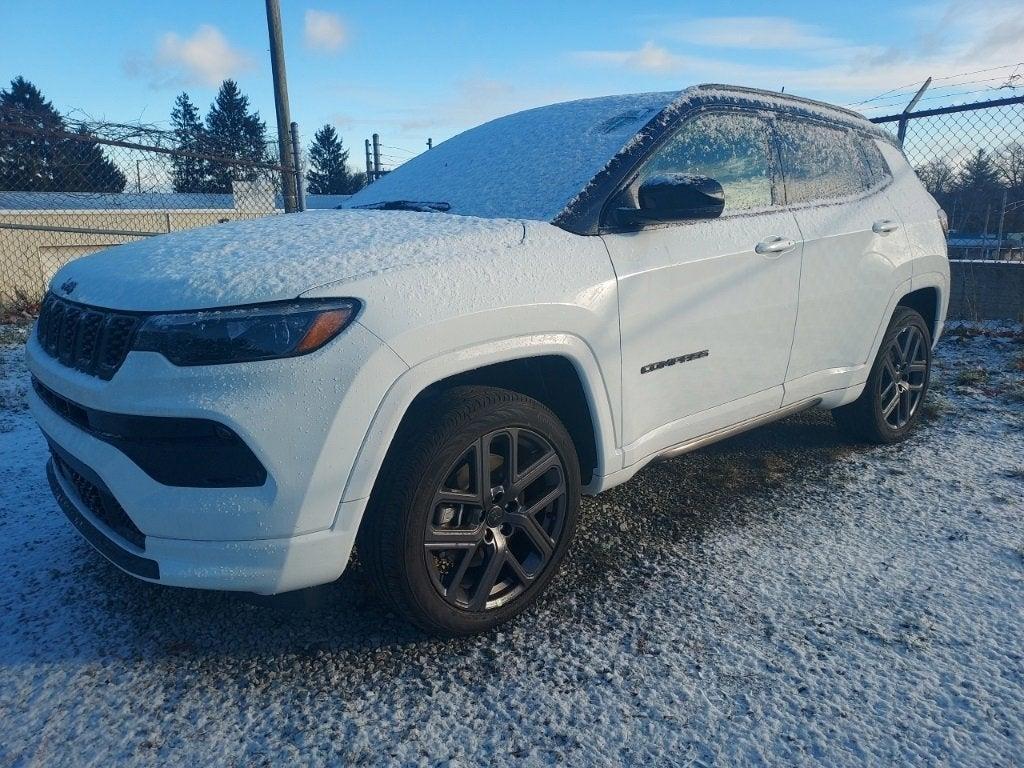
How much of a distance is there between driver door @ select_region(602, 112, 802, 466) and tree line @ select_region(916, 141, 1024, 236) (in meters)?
4.05

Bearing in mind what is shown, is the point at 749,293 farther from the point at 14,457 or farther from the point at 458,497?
the point at 14,457

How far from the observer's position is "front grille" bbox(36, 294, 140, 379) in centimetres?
201

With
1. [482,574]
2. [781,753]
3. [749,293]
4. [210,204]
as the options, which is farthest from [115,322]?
[210,204]

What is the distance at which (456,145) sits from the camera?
371cm

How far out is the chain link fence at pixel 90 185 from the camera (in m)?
8.03

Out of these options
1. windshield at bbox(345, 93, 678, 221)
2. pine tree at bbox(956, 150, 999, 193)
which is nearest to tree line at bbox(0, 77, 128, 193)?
windshield at bbox(345, 93, 678, 221)

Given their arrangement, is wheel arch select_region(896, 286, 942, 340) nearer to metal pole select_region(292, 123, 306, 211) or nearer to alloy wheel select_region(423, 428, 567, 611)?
alloy wheel select_region(423, 428, 567, 611)

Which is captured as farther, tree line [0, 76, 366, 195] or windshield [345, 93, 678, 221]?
tree line [0, 76, 366, 195]

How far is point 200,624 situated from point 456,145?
96.6 inches

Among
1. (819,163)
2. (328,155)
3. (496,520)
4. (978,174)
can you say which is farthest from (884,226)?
(328,155)

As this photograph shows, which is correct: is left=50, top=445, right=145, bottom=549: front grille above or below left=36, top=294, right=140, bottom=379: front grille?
below

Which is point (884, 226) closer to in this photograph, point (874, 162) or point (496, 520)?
point (874, 162)

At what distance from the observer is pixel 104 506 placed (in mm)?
2201

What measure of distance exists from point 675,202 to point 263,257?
137 centimetres
